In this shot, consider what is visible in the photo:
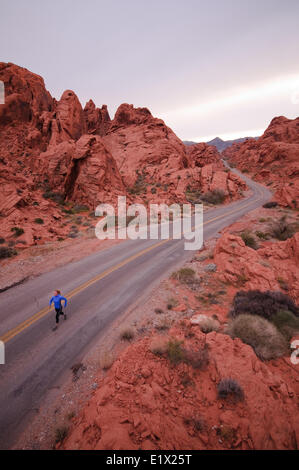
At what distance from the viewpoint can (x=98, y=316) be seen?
287 inches

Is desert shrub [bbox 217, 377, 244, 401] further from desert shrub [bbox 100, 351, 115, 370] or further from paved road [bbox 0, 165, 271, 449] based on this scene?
paved road [bbox 0, 165, 271, 449]

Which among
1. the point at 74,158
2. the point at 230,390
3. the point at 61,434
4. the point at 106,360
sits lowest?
the point at 61,434

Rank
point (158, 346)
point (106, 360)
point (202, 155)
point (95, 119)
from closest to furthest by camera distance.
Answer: point (158, 346)
point (106, 360)
point (95, 119)
point (202, 155)

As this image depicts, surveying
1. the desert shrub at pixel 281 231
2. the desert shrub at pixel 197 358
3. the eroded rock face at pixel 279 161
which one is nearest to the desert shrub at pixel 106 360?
the desert shrub at pixel 197 358

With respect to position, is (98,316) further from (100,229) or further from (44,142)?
(44,142)

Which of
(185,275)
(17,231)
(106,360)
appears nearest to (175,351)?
(106,360)

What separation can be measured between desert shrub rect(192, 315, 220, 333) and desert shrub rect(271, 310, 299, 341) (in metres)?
1.71

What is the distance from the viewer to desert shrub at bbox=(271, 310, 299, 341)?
5504 mm

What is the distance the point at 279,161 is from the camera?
4966 cm

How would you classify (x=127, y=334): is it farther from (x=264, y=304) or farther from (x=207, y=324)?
(x=264, y=304)

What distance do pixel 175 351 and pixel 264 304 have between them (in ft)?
11.6

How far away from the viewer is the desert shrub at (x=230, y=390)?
12.8 ft

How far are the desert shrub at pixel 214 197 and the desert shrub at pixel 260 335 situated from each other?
83.8ft

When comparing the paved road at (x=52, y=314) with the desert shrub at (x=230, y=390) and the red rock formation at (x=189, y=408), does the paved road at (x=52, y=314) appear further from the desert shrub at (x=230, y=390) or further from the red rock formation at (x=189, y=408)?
the desert shrub at (x=230, y=390)
